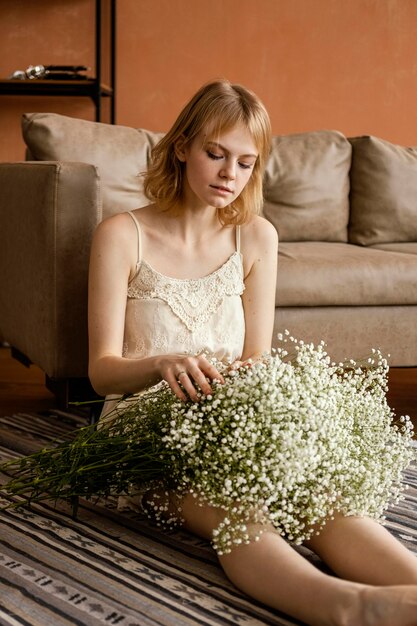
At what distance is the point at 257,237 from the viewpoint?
2.12m

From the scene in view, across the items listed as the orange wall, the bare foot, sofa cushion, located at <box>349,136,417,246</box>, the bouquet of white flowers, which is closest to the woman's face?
the bouquet of white flowers

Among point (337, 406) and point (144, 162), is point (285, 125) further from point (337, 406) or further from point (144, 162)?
point (337, 406)

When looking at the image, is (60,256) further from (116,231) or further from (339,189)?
(339,189)

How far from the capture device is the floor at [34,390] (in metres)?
3.14

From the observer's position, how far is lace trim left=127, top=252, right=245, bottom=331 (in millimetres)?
1975

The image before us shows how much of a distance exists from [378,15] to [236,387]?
3995 millimetres

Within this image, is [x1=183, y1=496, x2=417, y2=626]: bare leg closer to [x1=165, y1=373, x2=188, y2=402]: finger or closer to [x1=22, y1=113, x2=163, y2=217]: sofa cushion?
[x1=165, y1=373, x2=188, y2=402]: finger

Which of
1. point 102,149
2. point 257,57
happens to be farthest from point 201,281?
point 257,57

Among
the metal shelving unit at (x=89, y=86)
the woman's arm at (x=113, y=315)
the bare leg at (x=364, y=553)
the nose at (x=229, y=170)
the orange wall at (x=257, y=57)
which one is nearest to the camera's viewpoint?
the bare leg at (x=364, y=553)

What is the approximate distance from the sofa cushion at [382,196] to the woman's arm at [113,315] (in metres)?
1.80

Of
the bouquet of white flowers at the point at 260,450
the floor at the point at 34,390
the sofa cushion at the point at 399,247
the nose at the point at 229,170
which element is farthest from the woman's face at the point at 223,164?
the sofa cushion at the point at 399,247

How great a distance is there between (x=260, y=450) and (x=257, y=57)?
3.85 m

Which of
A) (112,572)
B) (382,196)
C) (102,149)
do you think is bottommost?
(112,572)

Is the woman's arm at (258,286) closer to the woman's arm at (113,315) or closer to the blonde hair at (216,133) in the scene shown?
the blonde hair at (216,133)
